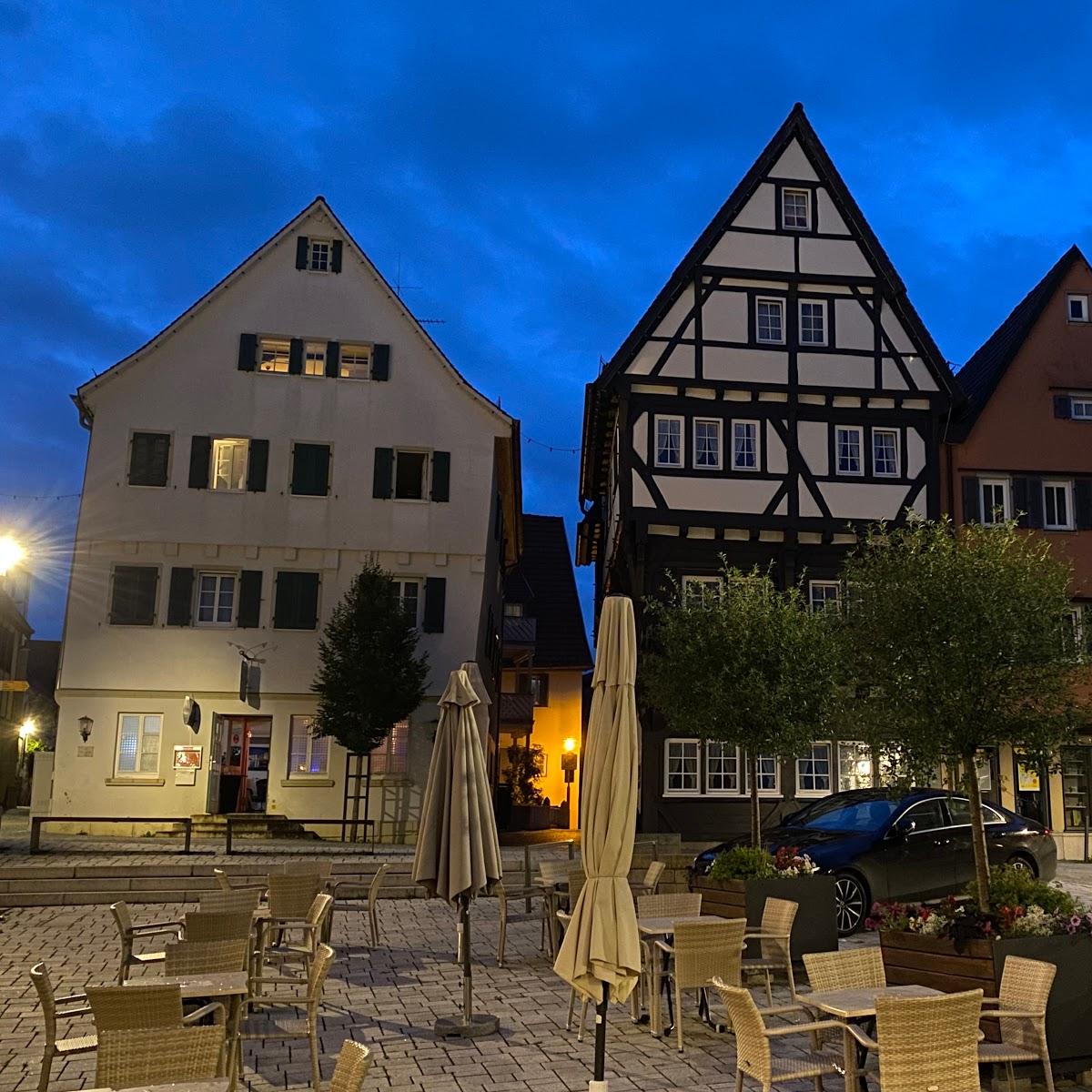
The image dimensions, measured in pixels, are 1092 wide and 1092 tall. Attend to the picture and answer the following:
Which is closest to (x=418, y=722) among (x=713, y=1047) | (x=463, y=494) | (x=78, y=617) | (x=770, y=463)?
(x=463, y=494)

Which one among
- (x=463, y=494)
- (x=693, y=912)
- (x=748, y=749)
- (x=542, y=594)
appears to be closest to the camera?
(x=693, y=912)

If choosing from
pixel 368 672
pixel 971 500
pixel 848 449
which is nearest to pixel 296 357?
pixel 368 672

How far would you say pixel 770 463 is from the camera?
26531mm

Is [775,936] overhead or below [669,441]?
below

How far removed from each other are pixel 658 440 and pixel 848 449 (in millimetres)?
4461

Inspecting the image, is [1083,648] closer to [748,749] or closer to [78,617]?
[748,749]

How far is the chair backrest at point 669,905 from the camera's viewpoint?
10453 mm

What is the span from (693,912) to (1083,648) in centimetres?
429

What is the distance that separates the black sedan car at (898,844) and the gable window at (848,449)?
39.1 feet

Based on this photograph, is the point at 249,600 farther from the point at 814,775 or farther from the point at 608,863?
the point at 608,863

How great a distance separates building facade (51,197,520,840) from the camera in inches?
1001

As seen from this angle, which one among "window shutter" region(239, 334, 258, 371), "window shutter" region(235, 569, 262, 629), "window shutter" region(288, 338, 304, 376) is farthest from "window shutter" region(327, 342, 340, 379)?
"window shutter" region(235, 569, 262, 629)

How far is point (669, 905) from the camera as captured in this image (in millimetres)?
10547

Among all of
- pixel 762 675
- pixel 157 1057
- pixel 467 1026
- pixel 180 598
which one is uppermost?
pixel 180 598
